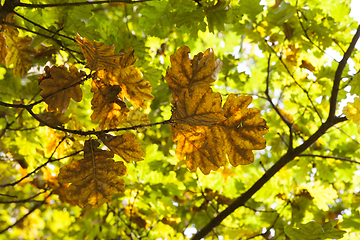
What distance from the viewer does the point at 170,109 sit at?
1.72 meters

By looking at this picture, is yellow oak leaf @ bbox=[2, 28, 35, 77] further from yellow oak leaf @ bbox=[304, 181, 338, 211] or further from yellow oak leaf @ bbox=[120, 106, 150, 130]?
yellow oak leaf @ bbox=[304, 181, 338, 211]

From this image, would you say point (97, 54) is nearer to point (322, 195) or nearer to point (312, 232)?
point (312, 232)

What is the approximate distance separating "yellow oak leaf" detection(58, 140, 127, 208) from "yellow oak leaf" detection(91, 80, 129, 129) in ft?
0.37

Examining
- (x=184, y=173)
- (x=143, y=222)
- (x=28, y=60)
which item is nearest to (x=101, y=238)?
(x=143, y=222)

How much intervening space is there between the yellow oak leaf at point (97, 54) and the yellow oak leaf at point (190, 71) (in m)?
0.16

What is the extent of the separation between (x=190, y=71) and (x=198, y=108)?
0.45ft

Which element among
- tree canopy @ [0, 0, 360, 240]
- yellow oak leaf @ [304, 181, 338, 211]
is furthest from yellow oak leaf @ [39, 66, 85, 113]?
yellow oak leaf @ [304, 181, 338, 211]

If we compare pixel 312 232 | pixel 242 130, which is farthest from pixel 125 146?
pixel 312 232

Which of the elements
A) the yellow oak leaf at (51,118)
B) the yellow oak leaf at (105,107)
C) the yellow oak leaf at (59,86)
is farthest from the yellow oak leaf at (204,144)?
the yellow oak leaf at (51,118)

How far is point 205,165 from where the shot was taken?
2.68 ft

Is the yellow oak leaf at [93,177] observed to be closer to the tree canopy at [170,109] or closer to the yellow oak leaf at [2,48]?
the tree canopy at [170,109]

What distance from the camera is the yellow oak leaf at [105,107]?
2.94ft

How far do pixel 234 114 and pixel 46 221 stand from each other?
6.32m

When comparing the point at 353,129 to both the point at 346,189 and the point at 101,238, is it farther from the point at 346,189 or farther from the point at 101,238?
the point at 101,238
